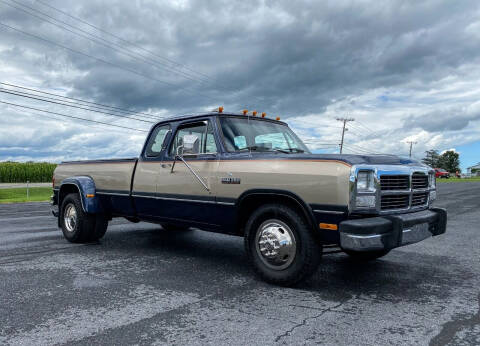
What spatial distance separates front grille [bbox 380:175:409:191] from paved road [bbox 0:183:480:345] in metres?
1.11

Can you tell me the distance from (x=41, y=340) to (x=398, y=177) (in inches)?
143

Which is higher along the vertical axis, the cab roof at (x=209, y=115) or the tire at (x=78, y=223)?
the cab roof at (x=209, y=115)

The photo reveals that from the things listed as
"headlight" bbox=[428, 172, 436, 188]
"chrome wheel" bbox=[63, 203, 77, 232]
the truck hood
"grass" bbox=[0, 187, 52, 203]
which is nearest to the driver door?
the truck hood

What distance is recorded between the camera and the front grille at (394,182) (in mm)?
4176

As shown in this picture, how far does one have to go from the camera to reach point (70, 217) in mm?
7352

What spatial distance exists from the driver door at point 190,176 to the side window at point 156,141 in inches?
10.2

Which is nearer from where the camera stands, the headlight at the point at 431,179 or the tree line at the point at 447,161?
the headlight at the point at 431,179

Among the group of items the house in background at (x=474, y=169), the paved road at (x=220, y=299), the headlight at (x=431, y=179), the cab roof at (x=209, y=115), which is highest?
the house in background at (x=474, y=169)

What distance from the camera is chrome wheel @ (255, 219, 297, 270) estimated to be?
4406 mm

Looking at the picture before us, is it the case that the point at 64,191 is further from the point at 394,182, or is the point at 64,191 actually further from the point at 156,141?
the point at 394,182

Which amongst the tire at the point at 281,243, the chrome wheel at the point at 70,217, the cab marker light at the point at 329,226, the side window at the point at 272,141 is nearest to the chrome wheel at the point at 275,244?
the tire at the point at 281,243

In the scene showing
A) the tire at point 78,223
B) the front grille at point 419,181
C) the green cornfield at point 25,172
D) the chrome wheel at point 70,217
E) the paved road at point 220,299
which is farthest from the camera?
the green cornfield at point 25,172

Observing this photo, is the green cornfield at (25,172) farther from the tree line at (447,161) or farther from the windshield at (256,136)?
the tree line at (447,161)

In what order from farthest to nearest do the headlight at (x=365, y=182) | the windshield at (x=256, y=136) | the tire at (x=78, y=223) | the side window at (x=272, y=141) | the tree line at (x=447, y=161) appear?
the tree line at (x=447, y=161)
the tire at (x=78, y=223)
the side window at (x=272, y=141)
the windshield at (x=256, y=136)
the headlight at (x=365, y=182)
